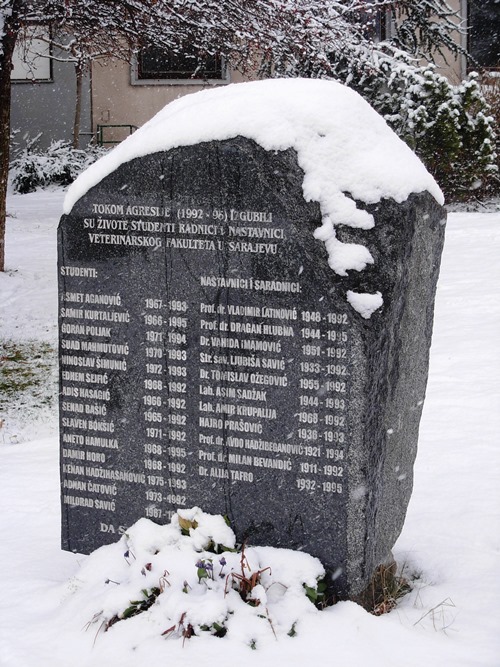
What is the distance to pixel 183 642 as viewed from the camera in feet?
10.5

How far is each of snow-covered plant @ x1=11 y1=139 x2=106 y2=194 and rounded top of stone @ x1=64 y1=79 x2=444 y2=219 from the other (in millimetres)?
13526

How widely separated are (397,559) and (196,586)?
1.20m

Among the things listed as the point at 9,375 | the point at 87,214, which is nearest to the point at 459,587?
the point at 87,214

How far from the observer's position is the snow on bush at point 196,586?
327 centimetres

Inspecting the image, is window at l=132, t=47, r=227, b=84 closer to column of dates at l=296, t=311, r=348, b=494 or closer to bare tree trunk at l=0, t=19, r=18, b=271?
bare tree trunk at l=0, t=19, r=18, b=271

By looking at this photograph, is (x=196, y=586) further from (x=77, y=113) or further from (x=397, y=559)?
(x=77, y=113)

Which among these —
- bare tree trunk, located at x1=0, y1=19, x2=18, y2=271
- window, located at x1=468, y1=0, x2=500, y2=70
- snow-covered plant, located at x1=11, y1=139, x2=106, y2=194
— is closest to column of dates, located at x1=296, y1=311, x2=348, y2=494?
bare tree trunk, located at x1=0, y1=19, x2=18, y2=271

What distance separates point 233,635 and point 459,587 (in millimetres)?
1114

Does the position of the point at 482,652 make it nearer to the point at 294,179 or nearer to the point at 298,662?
the point at 298,662

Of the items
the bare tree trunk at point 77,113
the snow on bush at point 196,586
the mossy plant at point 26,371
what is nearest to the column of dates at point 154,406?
the snow on bush at point 196,586

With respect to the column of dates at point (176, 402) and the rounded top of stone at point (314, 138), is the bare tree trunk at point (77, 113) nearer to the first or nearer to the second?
the rounded top of stone at point (314, 138)

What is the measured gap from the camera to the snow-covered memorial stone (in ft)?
11.4

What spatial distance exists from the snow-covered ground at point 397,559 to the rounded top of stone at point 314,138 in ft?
4.83

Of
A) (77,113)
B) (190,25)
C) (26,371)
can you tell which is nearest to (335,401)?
(26,371)
